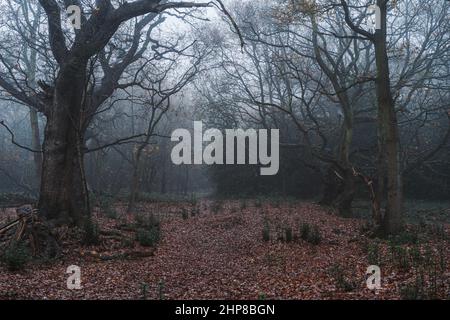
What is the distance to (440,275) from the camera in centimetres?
680

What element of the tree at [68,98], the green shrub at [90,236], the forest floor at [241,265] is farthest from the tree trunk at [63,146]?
the green shrub at [90,236]

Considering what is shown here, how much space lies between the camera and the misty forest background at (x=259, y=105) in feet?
35.7

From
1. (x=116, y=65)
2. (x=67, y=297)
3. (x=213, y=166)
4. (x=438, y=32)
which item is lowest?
(x=67, y=297)

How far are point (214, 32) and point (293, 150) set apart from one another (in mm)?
8069

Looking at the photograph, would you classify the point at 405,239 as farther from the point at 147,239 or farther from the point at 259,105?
the point at 259,105

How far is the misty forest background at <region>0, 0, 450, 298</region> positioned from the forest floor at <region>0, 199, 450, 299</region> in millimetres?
266

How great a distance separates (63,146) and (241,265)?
5185mm

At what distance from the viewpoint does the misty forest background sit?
35.7 feet

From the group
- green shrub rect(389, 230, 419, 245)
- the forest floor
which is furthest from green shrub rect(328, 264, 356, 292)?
green shrub rect(389, 230, 419, 245)

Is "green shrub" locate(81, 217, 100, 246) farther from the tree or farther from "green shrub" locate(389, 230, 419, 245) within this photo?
"green shrub" locate(389, 230, 419, 245)

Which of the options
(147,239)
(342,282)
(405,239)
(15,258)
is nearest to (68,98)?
(147,239)

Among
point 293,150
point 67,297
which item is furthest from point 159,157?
point 67,297
